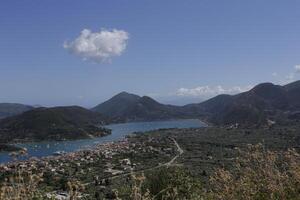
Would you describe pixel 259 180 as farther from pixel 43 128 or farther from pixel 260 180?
pixel 43 128

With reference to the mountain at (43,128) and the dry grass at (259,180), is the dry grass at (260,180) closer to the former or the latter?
the dry grass at (259,180)

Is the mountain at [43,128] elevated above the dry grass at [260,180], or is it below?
above

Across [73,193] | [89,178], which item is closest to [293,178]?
[73,193]

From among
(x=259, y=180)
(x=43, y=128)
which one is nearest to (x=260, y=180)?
(x=259, y=180)

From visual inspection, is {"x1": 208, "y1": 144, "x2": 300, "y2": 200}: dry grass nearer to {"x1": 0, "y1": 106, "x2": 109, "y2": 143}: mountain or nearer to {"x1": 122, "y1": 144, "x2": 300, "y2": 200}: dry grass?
{"x1": 122, "y1": 144, "x2": 300, "y2": 200}: dry grass

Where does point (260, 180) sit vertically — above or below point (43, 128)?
below

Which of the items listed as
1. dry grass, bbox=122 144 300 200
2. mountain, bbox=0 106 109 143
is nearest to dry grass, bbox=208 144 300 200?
dry grass, bbox=122 144 300 200

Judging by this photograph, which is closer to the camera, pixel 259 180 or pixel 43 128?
pixel 259 180

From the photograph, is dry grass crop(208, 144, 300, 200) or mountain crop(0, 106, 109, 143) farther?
mountain crop(0, 106, 109, 143)

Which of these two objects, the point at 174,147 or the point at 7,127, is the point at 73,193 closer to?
the point at 174,147

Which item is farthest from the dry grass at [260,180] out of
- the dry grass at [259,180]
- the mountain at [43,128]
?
the mountain at [43,128]

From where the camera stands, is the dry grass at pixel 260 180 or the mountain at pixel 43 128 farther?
the mountain at pixel 43 128
